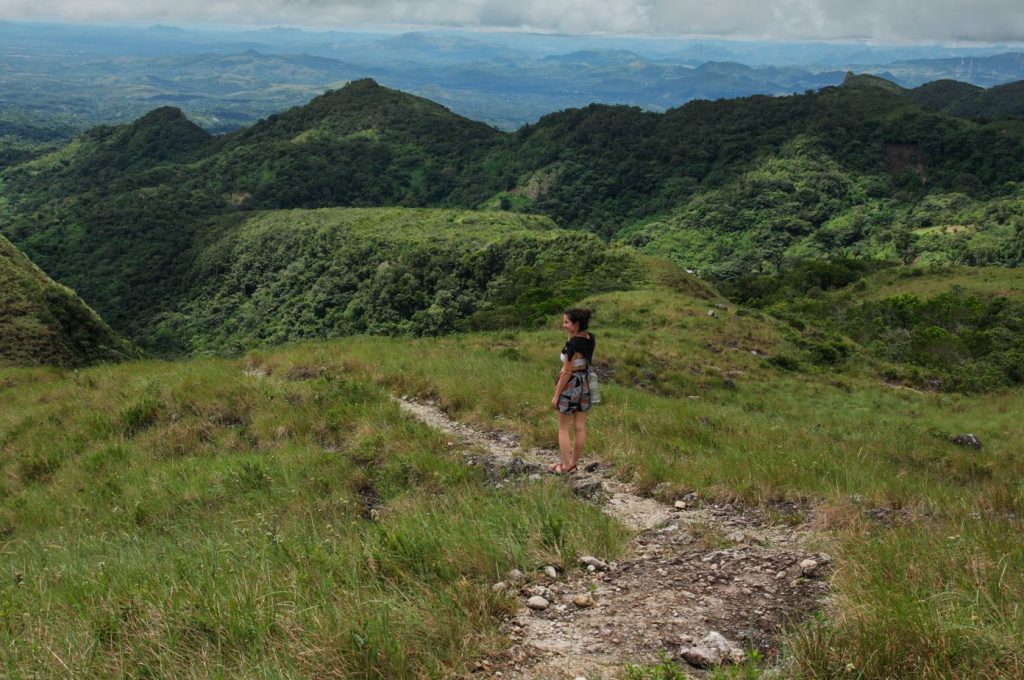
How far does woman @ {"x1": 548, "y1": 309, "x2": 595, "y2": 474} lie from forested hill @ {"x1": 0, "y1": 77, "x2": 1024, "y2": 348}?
2978 inches

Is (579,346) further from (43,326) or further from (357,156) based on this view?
(357,156)

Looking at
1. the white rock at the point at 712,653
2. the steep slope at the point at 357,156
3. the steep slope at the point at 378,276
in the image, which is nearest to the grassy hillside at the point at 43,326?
the steep slope at the point at 378,276

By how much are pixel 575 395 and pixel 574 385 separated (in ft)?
0.39

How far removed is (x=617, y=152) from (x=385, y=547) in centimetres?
12927

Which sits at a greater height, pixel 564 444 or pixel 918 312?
pixel 564 444

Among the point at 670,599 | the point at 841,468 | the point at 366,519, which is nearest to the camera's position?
the point at 670,599

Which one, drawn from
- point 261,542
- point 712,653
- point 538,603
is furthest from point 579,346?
point 712,653

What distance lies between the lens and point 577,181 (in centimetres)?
12094

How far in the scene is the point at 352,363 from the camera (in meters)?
12.9

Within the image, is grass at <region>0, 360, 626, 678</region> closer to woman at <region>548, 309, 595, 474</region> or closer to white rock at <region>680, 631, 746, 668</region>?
white rock at <region>680, 631, 746, 668</region>

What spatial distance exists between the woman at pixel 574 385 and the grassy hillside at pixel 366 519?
60 centimetres

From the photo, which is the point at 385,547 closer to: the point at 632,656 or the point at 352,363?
the point at 632,656

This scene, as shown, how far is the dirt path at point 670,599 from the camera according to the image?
3043 millimetres

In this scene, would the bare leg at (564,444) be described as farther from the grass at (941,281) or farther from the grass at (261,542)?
the grass at (941,281)
